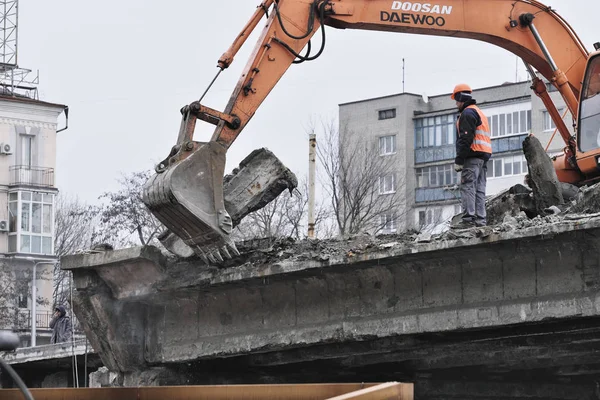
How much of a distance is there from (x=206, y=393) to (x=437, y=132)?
69.3 metres

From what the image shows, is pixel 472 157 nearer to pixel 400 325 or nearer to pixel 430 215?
pixel 400 325

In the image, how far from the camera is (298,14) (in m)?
15.0

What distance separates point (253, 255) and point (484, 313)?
3012 mm

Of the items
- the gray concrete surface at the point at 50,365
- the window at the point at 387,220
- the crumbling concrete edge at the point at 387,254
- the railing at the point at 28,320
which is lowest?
the gray concrete surface at the point at 50,365

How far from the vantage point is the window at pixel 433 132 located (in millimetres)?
76375

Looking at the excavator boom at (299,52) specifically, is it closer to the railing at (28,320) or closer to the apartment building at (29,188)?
the railing at (28,320)

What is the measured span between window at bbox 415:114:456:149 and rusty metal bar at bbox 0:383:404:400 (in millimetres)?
67945

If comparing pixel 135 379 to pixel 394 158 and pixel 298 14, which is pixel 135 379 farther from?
pixel 394 158

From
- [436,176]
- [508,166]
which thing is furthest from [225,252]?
[436,176]

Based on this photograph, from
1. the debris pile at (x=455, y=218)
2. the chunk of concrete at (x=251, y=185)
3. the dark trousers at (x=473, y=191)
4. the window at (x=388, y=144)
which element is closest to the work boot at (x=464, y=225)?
the dark trousers at (x=473, y=191)

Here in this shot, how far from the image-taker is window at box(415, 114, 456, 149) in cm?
7638

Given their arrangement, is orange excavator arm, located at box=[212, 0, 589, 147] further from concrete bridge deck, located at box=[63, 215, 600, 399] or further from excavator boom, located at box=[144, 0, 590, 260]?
concrete bridge deck, located at box=[63, 215, 600, 399]

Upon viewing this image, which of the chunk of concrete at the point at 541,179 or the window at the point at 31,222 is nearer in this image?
the chunk of concrete at the point at 541,179

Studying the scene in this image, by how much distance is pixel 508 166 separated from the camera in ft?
233
